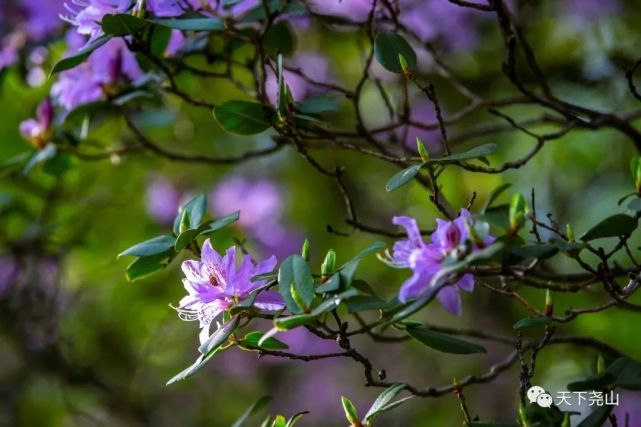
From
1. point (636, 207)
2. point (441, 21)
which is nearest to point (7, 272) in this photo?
point (441, 21)

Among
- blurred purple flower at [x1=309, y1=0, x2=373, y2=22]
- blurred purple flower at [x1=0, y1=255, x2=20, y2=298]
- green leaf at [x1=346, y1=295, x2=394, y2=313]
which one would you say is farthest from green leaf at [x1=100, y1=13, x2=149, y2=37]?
blurred purple flower at [x1=0, y1=255, x2=20, y2=298]

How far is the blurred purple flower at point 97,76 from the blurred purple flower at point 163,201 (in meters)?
0.87

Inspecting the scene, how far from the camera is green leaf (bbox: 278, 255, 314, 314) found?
102 centimetres

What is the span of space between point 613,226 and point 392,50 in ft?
1.30

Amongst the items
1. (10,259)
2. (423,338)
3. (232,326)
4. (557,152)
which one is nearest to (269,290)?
(232,326)

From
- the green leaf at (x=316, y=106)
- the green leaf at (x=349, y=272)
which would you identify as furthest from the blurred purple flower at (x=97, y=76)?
the green leaf at (x=349, y=272)

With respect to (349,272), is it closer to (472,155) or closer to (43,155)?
(472,155)

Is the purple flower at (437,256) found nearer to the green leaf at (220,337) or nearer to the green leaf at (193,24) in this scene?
the green leaf at (220,337)

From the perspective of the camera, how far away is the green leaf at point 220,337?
3.48 ft

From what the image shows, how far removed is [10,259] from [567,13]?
74.7 inches

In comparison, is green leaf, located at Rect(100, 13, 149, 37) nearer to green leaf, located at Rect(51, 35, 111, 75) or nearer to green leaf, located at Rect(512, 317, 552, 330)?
green leaf, located at Rect(51, 35, 111, 75)

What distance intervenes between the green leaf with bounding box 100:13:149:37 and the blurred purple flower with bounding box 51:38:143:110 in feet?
1.24

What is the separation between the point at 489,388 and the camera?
3.11 m

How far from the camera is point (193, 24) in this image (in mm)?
1278
